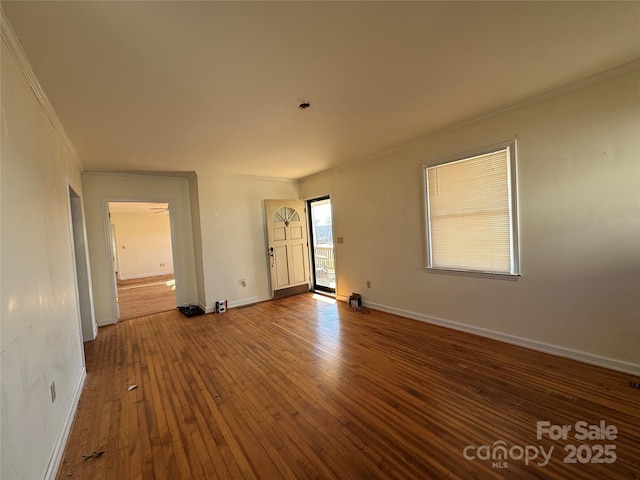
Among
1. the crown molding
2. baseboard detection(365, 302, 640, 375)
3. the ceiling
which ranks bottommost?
baseboard detection(365, 302, 640, 375)

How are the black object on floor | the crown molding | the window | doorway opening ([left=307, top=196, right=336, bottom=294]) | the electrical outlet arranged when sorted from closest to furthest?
the crown molding, the electrical outlet, the window, the black object on floor, doorway opening ([left=307, top=196, right=336, bottom=294])

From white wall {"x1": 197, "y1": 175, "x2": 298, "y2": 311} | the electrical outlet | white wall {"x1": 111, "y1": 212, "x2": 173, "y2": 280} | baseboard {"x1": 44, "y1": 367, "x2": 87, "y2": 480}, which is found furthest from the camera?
white wall {"x1": 111, "y1": 212, "x2": 173, "y2": 280}

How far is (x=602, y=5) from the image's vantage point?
152 centimetres

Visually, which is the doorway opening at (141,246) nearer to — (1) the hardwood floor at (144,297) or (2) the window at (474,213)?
(1) the hardwood floor at (144,297)

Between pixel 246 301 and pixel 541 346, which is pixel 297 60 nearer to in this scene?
pixel 541 346

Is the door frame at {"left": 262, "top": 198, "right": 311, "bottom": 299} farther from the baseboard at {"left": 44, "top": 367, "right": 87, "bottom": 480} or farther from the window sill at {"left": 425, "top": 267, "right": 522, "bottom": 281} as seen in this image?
the baseboard at {"left": 44, "top": 367, "right": 87, "bottom": 480}

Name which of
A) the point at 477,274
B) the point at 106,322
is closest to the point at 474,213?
the point at 477,274

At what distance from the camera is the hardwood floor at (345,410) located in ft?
5.19

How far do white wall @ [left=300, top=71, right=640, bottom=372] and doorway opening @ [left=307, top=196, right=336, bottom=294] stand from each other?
2.71m

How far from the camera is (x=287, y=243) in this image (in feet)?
18.5

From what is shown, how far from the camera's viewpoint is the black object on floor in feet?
15.4

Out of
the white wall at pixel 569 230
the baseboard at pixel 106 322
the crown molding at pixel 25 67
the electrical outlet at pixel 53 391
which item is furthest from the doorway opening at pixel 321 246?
the electrical outlet at pixel 53 391

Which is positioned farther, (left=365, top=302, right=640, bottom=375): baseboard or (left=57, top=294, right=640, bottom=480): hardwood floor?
(left=365, top=302, right=640, bottom=375): baseboard

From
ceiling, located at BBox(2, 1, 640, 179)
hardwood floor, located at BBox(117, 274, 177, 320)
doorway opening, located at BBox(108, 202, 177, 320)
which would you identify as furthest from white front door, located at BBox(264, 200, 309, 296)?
doorway opening, located at BBox(108, 202, 177, 320)
